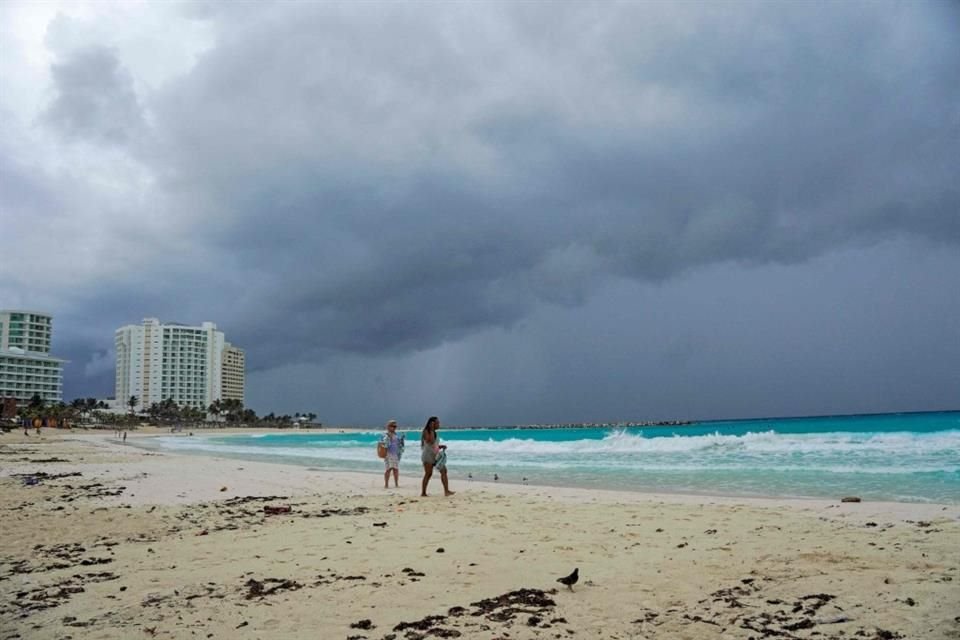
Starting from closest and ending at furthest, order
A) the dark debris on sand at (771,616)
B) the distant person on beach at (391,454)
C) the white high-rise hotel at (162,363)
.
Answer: the dark debris on sand at (771,616) → the distant person on beach at (391,454) → the white high-rise hotel at (162,363)

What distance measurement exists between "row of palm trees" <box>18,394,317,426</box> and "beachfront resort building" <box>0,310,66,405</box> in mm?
6139

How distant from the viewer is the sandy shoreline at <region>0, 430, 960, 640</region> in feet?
16.4

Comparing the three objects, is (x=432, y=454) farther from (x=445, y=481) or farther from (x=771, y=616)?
(x=771, y=616)

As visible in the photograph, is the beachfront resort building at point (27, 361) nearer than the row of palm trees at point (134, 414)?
No

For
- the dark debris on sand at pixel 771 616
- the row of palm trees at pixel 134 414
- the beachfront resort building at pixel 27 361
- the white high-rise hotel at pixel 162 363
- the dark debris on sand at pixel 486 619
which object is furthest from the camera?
the white high-rise hotel at pixel 162 363

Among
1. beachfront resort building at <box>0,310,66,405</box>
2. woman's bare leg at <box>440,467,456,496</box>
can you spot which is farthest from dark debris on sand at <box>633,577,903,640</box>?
beachfront resort building at <box>0,310,66,405</box>

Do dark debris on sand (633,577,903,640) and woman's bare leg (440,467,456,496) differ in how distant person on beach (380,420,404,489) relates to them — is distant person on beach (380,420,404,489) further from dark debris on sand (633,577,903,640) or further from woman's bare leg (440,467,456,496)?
dark debris on sand (633,577,903,640)

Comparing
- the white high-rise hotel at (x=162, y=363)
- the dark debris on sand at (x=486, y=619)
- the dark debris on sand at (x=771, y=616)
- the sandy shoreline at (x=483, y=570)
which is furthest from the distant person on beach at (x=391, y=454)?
the white high-rise hotel at (x=162, y=363)

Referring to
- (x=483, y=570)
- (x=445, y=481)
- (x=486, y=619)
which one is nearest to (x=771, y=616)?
(x=486, y=619)

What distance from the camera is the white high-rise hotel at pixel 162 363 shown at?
7485 inches

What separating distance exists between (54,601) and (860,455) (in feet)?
92.8

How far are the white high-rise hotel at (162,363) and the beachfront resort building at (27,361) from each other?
24255mm

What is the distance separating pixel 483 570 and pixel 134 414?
175 metres

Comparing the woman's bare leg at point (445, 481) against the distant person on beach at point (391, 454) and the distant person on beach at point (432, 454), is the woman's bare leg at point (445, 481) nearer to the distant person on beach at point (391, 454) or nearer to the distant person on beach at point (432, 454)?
the distant person on beach at point (432, 454)
